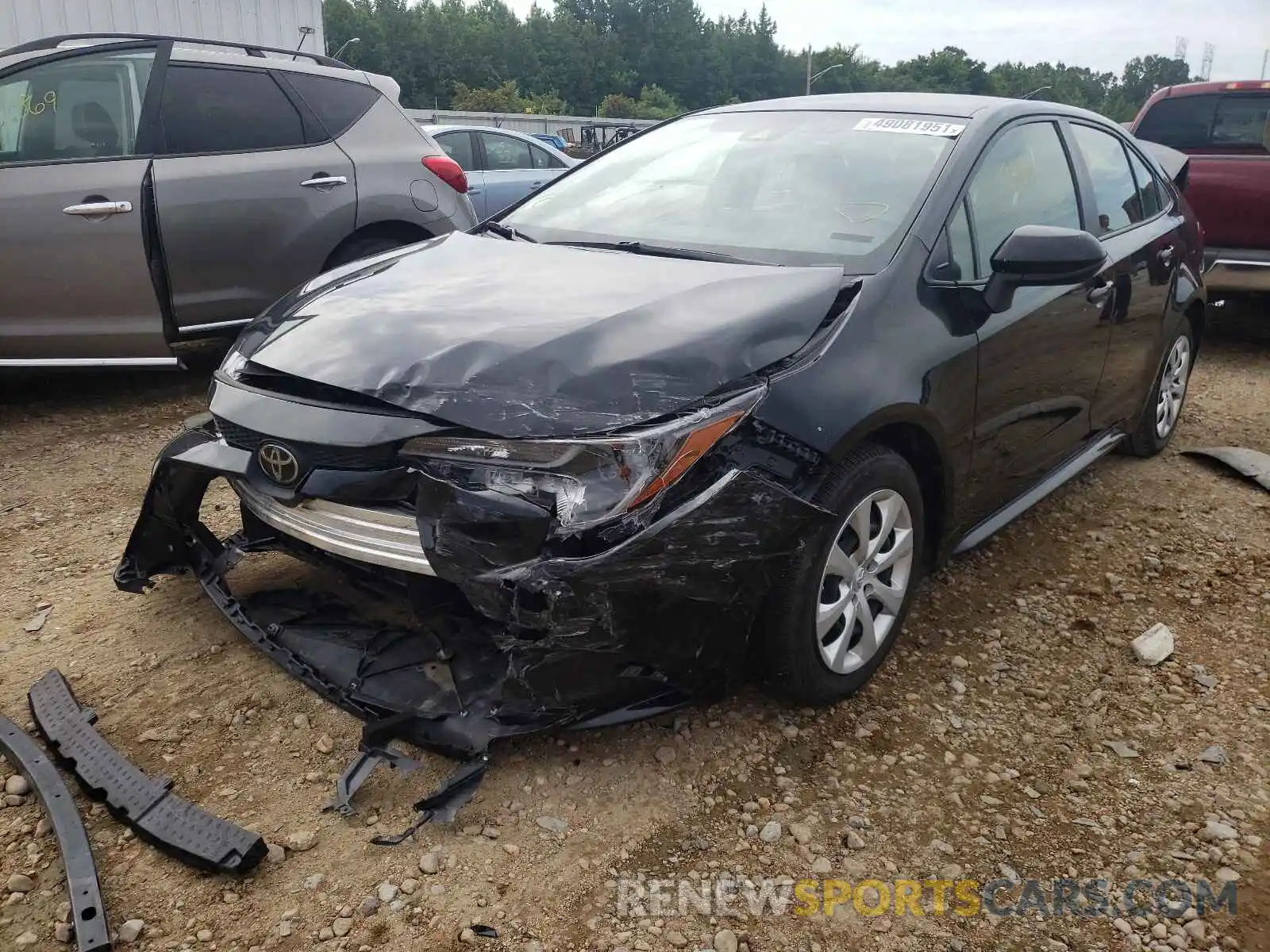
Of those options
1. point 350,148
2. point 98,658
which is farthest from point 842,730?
point 350,148

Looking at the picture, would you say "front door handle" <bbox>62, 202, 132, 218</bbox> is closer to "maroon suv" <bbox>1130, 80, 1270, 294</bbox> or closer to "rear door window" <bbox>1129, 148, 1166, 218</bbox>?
"rear door window" <bbox>1129, 148, 1166, 218</bbox>

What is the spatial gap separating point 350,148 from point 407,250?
238 cm

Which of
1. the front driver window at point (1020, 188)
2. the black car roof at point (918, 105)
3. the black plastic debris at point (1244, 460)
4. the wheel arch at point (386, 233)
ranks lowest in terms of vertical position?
the black plastic debris at point (1244, 460)

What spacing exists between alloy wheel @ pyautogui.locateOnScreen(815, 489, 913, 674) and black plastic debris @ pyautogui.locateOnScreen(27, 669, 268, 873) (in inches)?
55.7

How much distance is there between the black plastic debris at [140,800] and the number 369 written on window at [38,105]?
322 centimetres

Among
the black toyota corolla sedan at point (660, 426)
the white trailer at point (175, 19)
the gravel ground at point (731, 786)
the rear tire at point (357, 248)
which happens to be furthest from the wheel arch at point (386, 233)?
the white trailer at point (175, 19)

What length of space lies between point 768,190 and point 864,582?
131 cm

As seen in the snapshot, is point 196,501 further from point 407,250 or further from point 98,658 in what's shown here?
point 407,250

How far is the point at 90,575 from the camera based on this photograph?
3.30m

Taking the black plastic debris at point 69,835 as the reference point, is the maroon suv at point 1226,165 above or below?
above

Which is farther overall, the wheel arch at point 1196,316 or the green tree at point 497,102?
the green tree at point 497,102

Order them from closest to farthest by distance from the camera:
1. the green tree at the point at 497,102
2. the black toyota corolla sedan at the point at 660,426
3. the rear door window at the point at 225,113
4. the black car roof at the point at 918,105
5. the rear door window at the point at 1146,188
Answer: the black toyota corolla sedan at the point at 660,426 → the black car roof at the point at 918,105 → the rear door window at the point at 1146,188 → the rear door window at the point at 225,113 → the green tree at the point at 497,102

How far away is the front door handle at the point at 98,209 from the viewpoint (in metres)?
4.45
